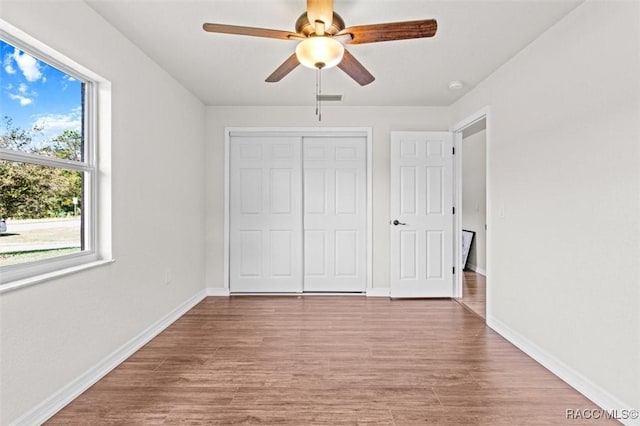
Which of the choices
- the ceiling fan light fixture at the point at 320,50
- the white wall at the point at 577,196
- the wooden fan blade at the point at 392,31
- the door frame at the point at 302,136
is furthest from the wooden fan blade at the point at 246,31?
the door frame at the point at 302,136

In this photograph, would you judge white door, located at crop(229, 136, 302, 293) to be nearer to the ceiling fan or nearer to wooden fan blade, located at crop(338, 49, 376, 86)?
wooden fan blade, located at crop(338, 49, 376, 86)

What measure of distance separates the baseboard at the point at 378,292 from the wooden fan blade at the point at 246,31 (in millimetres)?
3278

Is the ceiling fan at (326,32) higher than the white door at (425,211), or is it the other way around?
the ceiling fan at (326,32)

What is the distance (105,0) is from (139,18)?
23 cm

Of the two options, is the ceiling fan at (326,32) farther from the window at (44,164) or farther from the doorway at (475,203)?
the doorway at (475,203)

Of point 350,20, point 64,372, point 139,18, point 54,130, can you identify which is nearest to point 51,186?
point 54,130

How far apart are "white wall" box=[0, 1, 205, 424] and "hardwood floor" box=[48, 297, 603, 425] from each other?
0.93 ft

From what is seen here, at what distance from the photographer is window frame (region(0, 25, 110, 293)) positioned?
1761 mm

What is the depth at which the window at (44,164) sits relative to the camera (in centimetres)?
178

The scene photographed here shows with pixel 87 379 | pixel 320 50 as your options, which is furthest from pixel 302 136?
pixel 87 379

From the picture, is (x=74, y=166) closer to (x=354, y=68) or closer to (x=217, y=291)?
(x=354, y=68)

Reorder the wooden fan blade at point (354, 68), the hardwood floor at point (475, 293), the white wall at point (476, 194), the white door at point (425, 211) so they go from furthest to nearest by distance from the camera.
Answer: the white wall at point (476, 194) < the white door at point (425, 211) < the hardwood floor at point (475, 293) < the wooden fan blade at point (354, 68)

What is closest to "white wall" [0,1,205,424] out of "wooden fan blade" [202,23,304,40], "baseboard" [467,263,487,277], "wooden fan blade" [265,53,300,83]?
"wooden fan blade" [202,23,304,40]

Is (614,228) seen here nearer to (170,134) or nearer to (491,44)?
(491,44)
